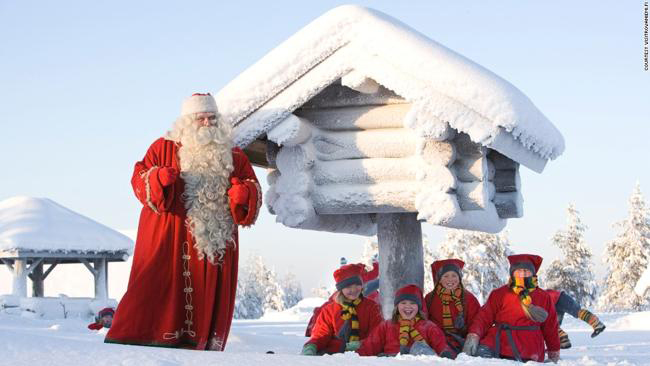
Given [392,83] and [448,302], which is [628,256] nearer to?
[448,302]

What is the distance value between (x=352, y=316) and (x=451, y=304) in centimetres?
80

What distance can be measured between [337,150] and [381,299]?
51.5 inches

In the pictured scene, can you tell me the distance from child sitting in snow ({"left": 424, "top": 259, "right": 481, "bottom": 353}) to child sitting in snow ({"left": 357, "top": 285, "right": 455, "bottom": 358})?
1.47ft

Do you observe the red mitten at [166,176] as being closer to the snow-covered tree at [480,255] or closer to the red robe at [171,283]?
the red robe at [171,283]

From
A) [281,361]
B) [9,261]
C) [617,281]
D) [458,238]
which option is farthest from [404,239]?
[617,281]

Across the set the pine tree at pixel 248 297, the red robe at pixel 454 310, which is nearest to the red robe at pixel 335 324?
the red robe at pixel 454 310

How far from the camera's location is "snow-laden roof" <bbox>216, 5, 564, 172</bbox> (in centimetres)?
613

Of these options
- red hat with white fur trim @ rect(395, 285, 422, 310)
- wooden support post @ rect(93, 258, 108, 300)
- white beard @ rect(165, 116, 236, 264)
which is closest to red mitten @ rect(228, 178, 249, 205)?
white beard @ rect(165, 116, 236, 264)

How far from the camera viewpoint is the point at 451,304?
22.9 feet

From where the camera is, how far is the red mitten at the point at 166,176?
5957mm

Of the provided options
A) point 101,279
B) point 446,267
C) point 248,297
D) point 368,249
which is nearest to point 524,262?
point 446,267

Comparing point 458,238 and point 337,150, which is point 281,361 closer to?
point 337,150

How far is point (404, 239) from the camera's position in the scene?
7094mm

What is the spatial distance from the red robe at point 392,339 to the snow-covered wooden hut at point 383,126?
0.66m
